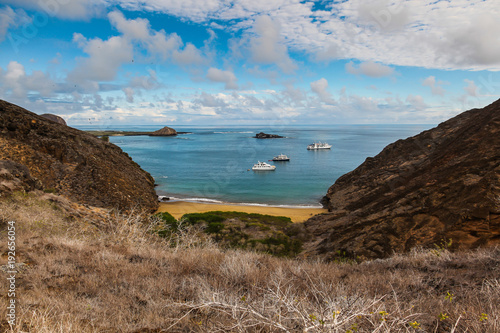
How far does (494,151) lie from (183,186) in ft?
122

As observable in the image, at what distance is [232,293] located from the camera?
480 cm

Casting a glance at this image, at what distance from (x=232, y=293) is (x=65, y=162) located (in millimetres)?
25075

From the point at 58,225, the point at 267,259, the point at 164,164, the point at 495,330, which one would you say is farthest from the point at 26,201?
the point at 164,164

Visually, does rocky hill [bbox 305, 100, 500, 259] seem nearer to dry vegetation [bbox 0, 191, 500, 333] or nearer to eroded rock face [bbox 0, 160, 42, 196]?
dry vegetation [bbox 0, 191, 500, 333]

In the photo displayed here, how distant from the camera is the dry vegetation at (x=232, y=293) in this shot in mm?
3412

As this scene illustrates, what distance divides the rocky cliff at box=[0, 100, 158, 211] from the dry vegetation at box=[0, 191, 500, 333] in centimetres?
1488

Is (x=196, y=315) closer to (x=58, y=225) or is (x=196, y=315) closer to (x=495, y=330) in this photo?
(x=495, y=330)

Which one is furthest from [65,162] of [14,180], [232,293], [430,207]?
[430,207]

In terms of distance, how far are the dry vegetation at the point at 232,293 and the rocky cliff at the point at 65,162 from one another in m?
14.9

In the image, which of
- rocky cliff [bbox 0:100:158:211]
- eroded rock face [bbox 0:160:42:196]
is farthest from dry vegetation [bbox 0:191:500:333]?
rocky cliff [bbox 0:100:158:211]

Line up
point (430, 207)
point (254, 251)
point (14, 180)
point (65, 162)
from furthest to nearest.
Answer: point (65, 162)
point (430, 207)
point (14, 180)
point (254, 251)

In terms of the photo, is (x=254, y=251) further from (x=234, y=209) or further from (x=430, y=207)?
(x=234, y=209)

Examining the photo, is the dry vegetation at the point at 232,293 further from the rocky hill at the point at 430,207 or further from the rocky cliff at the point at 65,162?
the rocky cliff at the point at 65,162

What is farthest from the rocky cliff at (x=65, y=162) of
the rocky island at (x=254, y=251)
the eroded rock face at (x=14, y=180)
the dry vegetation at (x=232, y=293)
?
the dry vegetation at (x=232, y=293)
